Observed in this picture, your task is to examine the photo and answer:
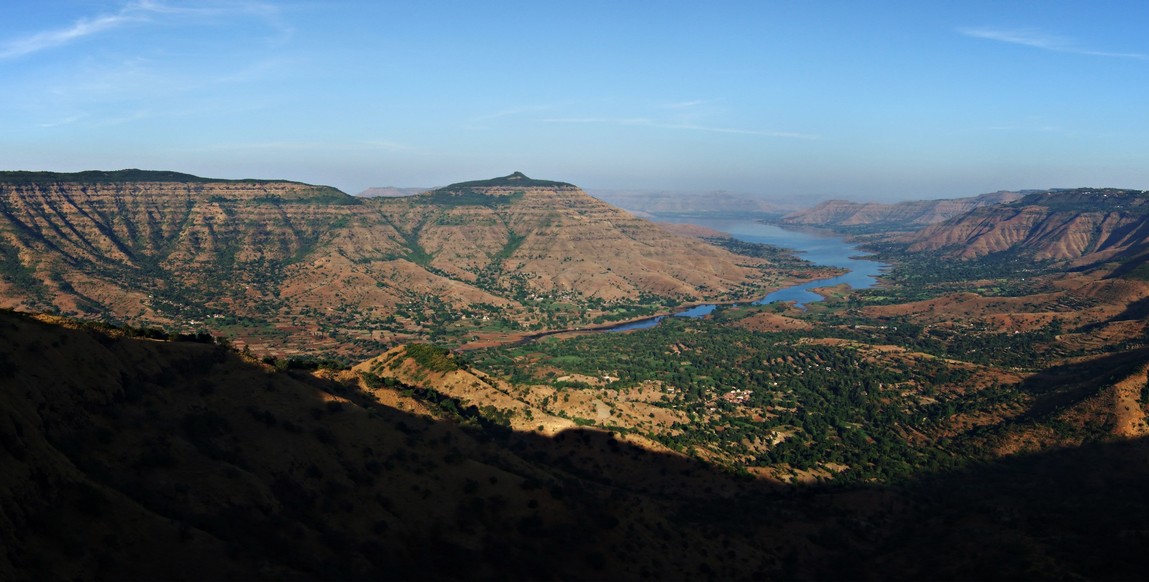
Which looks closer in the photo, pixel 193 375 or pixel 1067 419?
pixel 193 375

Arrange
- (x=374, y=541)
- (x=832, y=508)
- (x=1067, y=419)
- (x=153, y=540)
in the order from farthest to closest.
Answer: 1. (x=1067, y=419)
2. (x=832, y=508)
3. (x=374, y=541)
4. (x=153, y=540)

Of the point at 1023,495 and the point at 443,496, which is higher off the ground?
the point at 443,496

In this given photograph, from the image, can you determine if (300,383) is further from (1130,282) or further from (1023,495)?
(1130,282)

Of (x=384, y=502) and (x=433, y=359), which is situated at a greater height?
(x=433, y=359)

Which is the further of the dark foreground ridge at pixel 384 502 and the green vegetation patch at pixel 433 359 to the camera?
the green vegetation patch at pixel 433 359

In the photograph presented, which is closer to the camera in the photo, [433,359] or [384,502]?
[384,502]

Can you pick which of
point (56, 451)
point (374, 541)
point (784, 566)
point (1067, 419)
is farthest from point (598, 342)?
point (56, 451)

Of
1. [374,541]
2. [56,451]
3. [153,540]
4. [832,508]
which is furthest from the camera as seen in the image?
[832,508]

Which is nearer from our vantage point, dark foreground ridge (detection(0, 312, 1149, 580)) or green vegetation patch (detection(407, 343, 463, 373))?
dark foreground ridge (detection(0, 312, 1149, 580))
